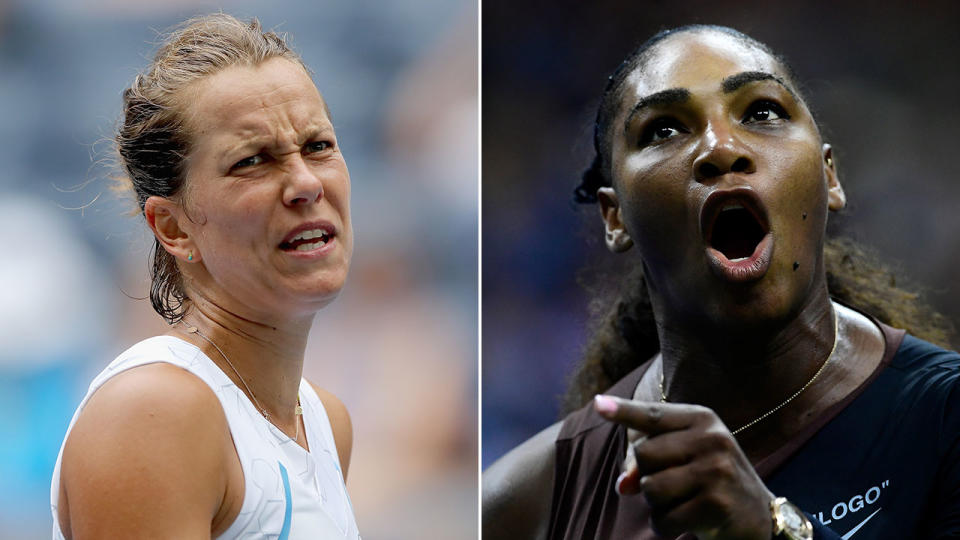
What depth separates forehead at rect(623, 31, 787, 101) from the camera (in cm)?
125

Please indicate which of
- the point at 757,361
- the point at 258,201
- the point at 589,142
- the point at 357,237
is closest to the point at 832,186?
the point at 757,361

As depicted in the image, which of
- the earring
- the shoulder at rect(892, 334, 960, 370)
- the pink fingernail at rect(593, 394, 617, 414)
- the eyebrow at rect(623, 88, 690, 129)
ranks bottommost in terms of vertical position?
the shoulder at rect(892, 334, 960, 370)

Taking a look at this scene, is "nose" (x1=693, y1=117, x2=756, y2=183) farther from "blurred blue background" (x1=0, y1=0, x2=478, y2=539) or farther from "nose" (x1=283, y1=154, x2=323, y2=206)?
"blurred blue background" (x1=0, y1=0, x2=478, y2=539)

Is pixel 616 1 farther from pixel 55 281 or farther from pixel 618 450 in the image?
pixel 55 281

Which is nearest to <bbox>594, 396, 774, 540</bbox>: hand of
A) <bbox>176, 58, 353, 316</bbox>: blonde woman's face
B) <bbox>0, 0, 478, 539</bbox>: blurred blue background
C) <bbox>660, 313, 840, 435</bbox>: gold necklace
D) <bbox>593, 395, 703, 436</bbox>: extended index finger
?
<bbox>593, 395, 703, 436</bbox>: extended index finger

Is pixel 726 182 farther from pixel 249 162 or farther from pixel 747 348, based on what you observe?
pixel 249 162

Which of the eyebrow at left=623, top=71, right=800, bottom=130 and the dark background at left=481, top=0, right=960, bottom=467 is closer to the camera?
the eyebrow at left=623, top=71, right=800, bottom=130

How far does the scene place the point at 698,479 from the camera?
1038 millimetres

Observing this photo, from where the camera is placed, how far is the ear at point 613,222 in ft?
4.51

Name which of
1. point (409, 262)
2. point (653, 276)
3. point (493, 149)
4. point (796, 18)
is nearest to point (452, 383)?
point (409, 262)

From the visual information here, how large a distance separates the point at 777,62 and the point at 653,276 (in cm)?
33

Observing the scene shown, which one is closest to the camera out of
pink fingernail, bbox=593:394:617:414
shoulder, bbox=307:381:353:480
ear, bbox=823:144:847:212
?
pink fingernail, bbox=593:394:617:414

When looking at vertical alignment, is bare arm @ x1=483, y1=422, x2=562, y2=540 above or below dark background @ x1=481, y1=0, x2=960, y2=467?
below

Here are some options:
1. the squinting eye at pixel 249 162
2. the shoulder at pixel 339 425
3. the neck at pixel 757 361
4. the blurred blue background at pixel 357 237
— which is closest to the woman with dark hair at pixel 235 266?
the squinting eye at pixel 249 162
